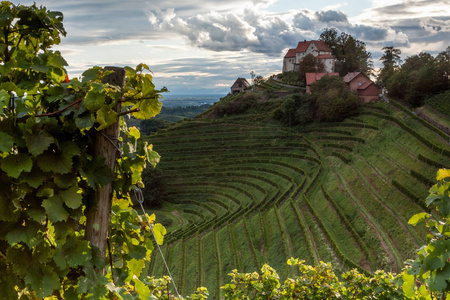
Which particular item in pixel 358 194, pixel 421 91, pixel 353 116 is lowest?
pixel 358 194

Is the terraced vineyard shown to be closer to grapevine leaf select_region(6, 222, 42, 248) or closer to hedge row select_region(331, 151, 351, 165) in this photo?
hedge row select_region(331, 151, 351, 165)

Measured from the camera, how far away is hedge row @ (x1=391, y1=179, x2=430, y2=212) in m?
24.2

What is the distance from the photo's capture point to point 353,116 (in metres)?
45.1

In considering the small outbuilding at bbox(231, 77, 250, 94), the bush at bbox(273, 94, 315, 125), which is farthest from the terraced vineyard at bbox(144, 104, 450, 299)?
the small outbuilding at bbox(231, 77, 250, 94)

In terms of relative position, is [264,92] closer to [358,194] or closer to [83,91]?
[358,194]

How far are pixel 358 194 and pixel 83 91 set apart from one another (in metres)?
30.0

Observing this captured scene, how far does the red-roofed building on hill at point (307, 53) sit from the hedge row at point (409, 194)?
4835 cm

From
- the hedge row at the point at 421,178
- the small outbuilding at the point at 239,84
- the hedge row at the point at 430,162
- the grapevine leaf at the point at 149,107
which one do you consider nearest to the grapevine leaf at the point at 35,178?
the grapevine leaf at the point at 149,107

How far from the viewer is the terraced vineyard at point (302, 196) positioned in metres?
24.9

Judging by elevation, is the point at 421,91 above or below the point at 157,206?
above

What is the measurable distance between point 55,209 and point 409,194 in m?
27.2

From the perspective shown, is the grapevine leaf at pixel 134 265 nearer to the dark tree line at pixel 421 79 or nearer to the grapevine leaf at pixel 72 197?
the grapevine leaf at pixel 72 197

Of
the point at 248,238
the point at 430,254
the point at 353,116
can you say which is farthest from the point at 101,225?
the point at 353,116

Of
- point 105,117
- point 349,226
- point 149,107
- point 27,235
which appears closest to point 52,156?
point 105,117
